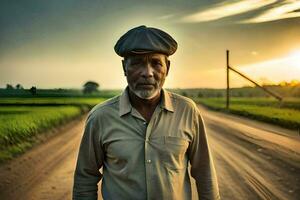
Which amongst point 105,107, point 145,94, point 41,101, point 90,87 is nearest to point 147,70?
point 145,94

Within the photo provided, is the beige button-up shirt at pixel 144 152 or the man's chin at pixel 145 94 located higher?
the man's chin at pixel 145 94

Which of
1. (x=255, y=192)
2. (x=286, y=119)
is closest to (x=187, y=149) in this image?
(x=255, y=192)

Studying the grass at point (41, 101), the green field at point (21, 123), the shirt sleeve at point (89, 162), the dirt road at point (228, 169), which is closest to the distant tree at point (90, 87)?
the grass at point (41, 101)

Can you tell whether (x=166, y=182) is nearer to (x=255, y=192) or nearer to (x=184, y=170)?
(x=184, y=170)

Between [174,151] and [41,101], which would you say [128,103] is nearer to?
[174,151]

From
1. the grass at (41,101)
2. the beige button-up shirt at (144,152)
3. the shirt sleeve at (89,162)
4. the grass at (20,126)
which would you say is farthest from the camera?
the grass at (41,101)

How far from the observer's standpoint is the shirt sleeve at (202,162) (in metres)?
2.91

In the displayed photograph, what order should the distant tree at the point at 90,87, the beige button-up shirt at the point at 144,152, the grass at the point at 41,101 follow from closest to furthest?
the beige button-up shirt at the point at 144,152
the grass at the point at 41,101
the distant tree at the point at 90,87

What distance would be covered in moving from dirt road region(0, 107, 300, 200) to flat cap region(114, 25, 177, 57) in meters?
4.23

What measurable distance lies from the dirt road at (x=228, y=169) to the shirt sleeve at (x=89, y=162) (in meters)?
4.03

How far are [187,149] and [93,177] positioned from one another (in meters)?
0.58

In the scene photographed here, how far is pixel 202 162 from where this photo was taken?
9.72 feet

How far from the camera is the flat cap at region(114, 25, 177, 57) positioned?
272cm

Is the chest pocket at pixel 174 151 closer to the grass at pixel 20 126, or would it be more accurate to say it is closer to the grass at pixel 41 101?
the grass at pixel 20 126
